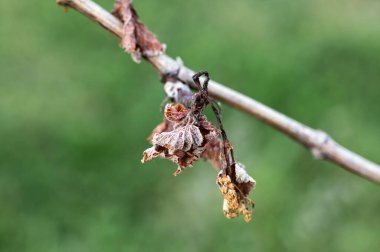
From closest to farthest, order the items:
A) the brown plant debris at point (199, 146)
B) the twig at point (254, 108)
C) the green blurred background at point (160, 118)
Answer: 1. the brown plant debris at point (199, 146)
2. the twig at point (254, 108)
3. the green blurred background at point (160, 118)

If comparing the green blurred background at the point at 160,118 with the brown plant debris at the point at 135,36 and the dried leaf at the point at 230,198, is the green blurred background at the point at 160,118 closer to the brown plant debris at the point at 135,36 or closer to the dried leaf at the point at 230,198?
the brown plant debris at the point at 135,36

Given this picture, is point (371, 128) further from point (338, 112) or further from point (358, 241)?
point (358, 241)

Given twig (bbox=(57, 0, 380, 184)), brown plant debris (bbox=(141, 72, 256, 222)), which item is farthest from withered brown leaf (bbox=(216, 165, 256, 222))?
twig (bbox=(57, 0, 380, 184))

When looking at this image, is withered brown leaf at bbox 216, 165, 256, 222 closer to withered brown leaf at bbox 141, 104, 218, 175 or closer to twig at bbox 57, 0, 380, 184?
withered brown leaf at bbox 141, 104, 218, 175

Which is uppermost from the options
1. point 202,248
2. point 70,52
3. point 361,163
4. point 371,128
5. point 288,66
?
point 70,52

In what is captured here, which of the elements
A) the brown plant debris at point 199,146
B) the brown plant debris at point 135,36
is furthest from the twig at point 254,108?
the brown plant debris at point 199,146

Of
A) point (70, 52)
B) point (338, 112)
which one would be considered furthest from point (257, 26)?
point (70, 52)
